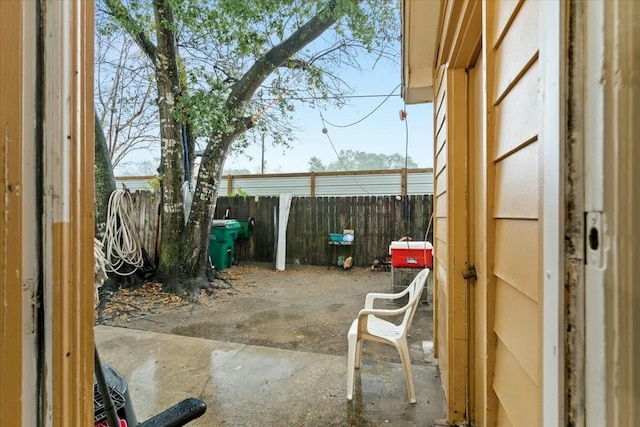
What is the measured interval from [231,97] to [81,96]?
460cm

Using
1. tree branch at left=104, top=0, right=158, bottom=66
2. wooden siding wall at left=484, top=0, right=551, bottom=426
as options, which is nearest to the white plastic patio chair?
wooden siding wall at left=484, top=0, right=551, bottom=426

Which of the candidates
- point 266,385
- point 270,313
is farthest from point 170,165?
point 266,385

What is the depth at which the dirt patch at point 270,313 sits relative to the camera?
116 inches

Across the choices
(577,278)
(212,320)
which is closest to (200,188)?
(212,320)

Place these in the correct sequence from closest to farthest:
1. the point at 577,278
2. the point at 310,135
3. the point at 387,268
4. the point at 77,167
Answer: the point at 577,278 → the point at 77,167 → the point at 387,268 → the point at 310,135

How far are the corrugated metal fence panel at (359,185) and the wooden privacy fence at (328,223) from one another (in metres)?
1.00

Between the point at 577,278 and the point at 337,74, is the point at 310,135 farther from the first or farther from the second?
the point at 577,278

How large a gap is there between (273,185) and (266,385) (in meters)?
6.51

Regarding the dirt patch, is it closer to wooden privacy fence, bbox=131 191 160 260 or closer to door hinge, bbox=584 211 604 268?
wooden privacy fence, bbox=131 191 160 260

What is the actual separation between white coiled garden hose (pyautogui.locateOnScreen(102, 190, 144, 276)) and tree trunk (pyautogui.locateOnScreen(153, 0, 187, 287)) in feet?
1.23

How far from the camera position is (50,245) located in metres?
0.46

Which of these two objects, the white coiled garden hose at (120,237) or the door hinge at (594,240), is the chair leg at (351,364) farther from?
the white coiled garden hose at (120,237)

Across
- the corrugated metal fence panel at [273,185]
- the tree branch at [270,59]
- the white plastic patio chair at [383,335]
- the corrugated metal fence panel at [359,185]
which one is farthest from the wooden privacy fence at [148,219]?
the white plastic patio chair at [383,335]

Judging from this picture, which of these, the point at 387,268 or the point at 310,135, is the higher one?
the point at 310,135
